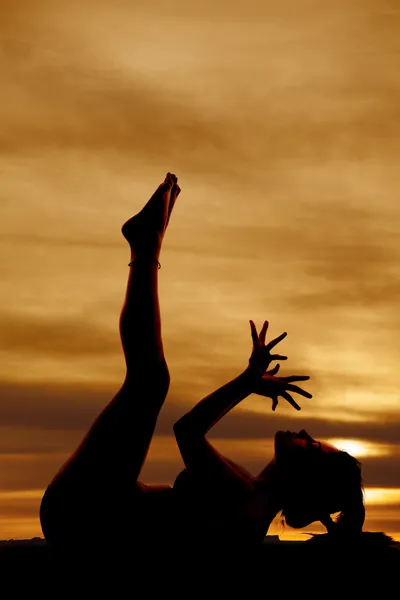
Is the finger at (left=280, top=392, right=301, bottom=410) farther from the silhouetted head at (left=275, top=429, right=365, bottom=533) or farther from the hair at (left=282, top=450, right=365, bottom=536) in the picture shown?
the hair at (left=282, top=450, right=365, bottom=536)

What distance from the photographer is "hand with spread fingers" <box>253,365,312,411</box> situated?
759 centimetres

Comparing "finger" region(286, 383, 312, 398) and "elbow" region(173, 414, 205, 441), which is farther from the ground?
"finger" region(286, 383, 312, 398)

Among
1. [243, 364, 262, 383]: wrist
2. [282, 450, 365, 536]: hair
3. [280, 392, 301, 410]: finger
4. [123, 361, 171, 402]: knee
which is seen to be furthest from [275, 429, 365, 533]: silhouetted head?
[123, 361, 171, 402]: knee

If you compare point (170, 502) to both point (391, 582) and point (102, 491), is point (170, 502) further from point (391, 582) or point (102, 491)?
point (391, 582)

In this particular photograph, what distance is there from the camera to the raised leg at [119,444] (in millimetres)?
7059

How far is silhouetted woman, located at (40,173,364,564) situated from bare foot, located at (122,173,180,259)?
0.4 inches

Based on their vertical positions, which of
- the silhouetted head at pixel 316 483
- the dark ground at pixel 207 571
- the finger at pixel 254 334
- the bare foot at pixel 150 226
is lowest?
the dark ground at pixel 207 571

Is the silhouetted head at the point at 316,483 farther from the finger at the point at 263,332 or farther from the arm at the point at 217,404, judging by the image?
the finger at the point at 263,332

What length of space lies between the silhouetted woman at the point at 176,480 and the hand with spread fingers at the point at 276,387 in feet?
0.04

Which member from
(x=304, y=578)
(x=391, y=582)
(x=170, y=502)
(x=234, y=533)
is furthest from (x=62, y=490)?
(x=391, y=582)

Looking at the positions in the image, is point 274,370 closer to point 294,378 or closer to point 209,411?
point 294,378

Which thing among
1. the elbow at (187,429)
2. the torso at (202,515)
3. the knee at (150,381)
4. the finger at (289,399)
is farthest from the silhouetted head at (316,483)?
the knee at (150,381)

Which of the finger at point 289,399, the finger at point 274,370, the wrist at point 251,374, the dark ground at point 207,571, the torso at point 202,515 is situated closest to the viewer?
the dark ground at point 207,571

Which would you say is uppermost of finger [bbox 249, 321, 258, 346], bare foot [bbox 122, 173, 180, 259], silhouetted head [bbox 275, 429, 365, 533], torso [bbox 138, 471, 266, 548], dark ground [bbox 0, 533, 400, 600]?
bare foot [bbox 122, 173, 180, 259]
